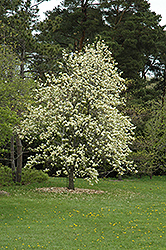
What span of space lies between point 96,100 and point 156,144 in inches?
449

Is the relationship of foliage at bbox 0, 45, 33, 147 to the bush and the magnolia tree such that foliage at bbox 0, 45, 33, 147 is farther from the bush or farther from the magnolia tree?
the bush

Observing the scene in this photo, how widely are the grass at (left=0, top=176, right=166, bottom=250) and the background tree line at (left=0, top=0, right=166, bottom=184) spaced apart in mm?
5443

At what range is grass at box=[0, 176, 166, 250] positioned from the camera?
8.37 meters

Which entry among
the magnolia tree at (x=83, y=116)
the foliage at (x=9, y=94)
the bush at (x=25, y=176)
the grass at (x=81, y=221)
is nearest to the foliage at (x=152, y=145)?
the magnolia tree at (x=83, y=116)

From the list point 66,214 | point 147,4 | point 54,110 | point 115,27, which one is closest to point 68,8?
point 115,27

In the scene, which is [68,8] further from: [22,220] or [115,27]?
[22,220]

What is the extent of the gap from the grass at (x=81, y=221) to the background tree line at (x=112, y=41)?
544 centimetres

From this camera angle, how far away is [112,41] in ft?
89.7

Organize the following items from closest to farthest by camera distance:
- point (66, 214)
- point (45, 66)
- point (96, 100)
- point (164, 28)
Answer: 1. point (66, 214)
2. point (96, 100)
3. point (45, 66)
4. point (164, 28)

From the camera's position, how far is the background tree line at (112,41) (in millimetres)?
18627

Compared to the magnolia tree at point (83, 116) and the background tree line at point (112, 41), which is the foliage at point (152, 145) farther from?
the magnolia tree at point (83, 116)

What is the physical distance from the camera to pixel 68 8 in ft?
99.3

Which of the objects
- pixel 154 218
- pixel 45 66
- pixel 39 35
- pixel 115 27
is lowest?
pixel 154 218

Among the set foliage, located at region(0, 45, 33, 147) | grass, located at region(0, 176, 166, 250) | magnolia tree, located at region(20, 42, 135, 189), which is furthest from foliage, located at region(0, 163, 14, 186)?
foliage, located at region(0, 45, 33, 147)
